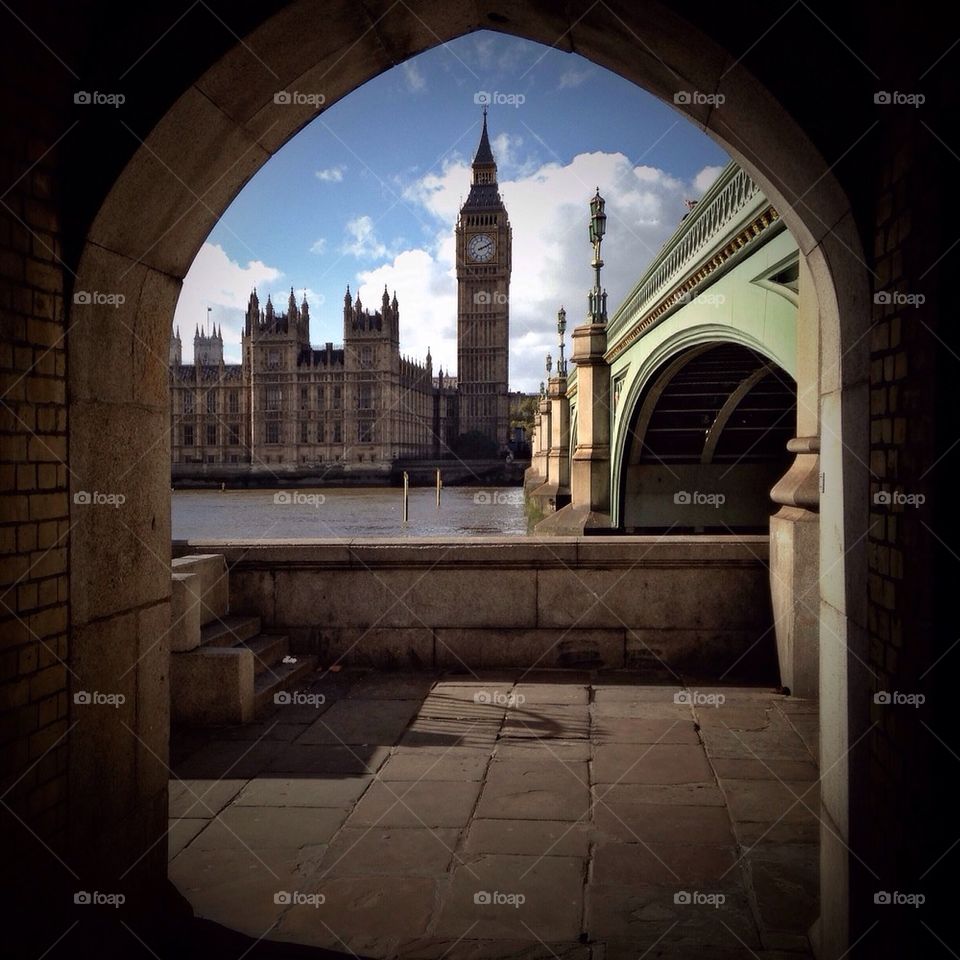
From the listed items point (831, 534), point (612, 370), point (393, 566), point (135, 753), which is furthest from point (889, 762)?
point (612, 370)

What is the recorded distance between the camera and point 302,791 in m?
4.18

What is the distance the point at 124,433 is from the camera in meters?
3.17

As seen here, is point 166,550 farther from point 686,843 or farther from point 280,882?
point 686,843

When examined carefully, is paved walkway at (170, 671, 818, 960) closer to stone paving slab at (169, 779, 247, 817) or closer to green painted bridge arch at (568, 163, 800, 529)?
stone paving slab at (169, 779, 247, 817)

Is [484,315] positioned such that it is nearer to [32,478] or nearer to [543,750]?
[543,750]

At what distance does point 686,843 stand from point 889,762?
4.72ft

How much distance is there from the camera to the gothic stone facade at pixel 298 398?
9475 cm

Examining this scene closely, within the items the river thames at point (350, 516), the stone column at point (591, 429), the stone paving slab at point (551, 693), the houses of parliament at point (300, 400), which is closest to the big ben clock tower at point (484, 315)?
the houses of parliament at point (300, 400)

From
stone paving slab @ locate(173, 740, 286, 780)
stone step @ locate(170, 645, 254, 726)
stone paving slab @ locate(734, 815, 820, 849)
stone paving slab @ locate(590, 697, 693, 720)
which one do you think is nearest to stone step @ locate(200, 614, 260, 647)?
stone step @ locate(170, 645, 254, 726)

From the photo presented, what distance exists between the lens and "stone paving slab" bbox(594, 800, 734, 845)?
12.0 ft

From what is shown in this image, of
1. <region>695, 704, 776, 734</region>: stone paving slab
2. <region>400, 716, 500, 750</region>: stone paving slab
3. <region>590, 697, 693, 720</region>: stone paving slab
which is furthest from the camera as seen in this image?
<region>590, 697, 693, 720</region>: stone paving slab

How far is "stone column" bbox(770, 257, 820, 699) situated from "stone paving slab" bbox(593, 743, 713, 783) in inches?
56.0

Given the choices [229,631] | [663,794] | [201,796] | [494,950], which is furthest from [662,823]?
[229,631]

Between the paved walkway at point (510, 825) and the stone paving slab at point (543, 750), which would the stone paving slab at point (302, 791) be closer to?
the paved walkway at point (510, 825)
